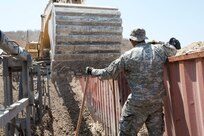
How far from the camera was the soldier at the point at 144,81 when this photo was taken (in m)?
4.90

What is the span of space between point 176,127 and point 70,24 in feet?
21.8

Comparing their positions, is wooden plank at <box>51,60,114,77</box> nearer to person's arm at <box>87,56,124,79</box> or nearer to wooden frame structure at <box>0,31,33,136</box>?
wooden frame structure at <box>0,31,33,136</box>

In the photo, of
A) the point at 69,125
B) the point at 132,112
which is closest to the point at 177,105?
A: the point at 132,112

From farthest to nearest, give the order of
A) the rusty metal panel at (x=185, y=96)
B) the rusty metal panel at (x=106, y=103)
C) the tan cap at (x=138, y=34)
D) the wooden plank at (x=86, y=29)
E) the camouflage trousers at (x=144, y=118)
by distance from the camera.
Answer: the wooden plank at (x=86, y=29) < the rusty metal panel at (x=106, y=103) < the tan cap at (x=138, y=34) < the camouflage trousers at (x=144, y=118) < the rusty metal panel at (x=185, y=96)

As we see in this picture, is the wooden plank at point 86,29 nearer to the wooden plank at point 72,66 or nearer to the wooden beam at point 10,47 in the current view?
the wooden plank at point 72,66

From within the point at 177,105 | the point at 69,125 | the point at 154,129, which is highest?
the point at 177,105

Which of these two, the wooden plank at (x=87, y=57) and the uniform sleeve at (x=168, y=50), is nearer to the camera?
the uniform sleeve at (x=168, y=50)

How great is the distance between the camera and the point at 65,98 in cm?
1115

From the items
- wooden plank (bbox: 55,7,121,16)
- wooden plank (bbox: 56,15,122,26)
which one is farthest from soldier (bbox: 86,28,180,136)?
wooden plank (bbox: 55,7,121,16)

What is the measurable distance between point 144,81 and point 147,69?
0.16 metres

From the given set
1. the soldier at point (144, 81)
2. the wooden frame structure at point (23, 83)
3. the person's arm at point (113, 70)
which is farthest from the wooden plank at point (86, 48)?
the soldier at point (144, 81)

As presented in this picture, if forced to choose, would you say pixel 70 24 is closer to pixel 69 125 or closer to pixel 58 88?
pixel 58 88

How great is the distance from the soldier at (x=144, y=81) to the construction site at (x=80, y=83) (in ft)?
0.55

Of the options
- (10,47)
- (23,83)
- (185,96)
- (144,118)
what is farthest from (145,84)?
(23,83)
